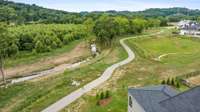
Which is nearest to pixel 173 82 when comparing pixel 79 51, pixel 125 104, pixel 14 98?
pixel 125 104

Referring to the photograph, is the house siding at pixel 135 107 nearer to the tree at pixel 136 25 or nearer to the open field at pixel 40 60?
the open field at pixel 40 60

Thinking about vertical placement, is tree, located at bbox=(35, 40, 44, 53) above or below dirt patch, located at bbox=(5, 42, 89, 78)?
above

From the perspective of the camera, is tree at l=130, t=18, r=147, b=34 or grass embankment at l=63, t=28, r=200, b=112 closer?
grass embankment at l=63, t=28, r=200, b=112

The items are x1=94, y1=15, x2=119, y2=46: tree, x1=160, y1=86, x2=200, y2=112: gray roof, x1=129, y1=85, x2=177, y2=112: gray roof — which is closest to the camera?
x1=160, y1=86, x2=200, y2=112: gray roof

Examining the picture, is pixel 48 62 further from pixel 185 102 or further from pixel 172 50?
pixel 185 102

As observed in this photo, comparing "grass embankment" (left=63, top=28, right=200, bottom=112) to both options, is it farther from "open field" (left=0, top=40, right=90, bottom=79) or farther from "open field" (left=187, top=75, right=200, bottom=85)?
"open field" (left=0, top=40, right=90, bottom=79)

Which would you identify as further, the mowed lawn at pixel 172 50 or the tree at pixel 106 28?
the tree at pixel 106 28

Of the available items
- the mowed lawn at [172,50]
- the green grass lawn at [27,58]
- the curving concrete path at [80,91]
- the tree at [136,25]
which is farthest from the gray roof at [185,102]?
the tree at [136,25]

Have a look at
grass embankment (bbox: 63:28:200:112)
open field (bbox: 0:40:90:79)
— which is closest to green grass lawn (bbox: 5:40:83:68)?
open field (bbox: 0:40:90:79)
